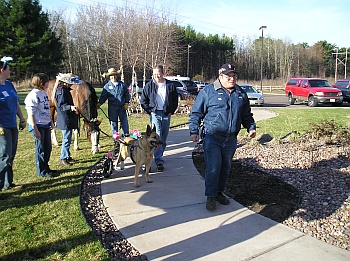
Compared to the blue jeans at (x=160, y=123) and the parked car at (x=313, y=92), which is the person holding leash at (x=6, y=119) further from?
the parked car at (x=313, y=92)

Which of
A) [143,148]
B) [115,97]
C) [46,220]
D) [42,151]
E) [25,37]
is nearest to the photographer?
[46,220]

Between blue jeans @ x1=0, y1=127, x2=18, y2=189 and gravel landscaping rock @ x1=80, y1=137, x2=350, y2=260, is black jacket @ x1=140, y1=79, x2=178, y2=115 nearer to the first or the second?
gravel landscaping rock @ x1=80, y1=137, x2=350, y2=260

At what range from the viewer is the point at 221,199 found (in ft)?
14.5

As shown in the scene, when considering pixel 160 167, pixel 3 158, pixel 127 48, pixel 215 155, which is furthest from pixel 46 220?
pixel 127 48

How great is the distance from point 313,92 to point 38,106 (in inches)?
778

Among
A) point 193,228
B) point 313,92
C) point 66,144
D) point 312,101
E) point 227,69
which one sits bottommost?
point 193,228

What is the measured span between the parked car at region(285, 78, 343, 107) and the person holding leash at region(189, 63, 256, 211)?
60.7 ft

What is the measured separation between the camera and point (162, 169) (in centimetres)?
603

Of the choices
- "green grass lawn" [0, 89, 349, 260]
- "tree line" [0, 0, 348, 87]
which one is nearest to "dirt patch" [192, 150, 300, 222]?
"green grass lawn" [0, 89, 349, 260]

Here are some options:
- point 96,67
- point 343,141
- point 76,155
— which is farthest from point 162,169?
point 96,67

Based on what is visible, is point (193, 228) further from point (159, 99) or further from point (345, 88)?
point (345, 88)

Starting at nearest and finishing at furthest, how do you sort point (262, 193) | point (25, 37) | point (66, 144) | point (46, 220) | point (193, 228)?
point (193, 228), point (46, 220), point (262, 193), point (66, 144), point (25, 37)

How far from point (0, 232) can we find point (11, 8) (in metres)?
41.6

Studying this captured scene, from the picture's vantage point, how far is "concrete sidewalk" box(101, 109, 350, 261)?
10.4ft
